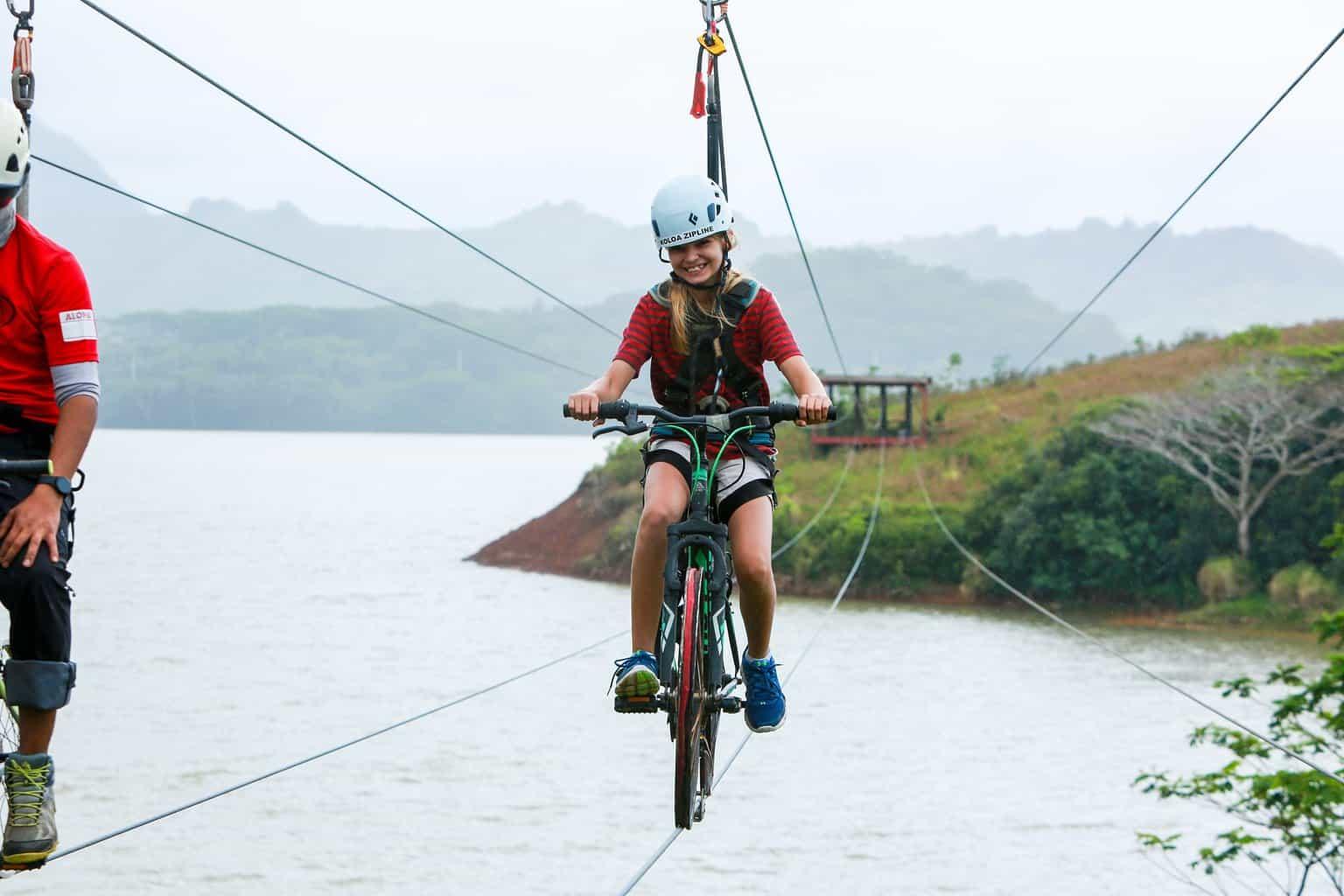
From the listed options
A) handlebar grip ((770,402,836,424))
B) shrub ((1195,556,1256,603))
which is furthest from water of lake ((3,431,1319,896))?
handlebar grip ((770,402,836,424))

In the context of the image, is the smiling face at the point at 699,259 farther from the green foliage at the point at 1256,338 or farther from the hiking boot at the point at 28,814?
the green foliage at the point at 1256,338

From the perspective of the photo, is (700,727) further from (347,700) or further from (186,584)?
(186,584)

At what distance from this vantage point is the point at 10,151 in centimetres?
453

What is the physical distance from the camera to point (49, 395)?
472 centimetres

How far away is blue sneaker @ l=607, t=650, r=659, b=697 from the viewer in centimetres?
602

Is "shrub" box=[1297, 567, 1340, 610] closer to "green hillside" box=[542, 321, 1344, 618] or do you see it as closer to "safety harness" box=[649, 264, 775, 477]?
"green hillside" box=[542, 321, 1344, 618]

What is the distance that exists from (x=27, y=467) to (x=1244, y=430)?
51.8 metres

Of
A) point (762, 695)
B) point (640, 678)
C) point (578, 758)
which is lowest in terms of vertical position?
point (578, 758)

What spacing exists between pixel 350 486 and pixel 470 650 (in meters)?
118

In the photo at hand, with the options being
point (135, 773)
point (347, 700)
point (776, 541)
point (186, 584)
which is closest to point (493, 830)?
point (135, 773)

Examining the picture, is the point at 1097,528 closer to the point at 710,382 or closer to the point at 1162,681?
the point at 1162,681

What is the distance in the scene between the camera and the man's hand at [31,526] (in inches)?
175

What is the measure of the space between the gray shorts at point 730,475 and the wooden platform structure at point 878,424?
58.6 metres

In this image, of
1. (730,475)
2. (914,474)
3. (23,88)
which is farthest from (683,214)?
(914,474)
